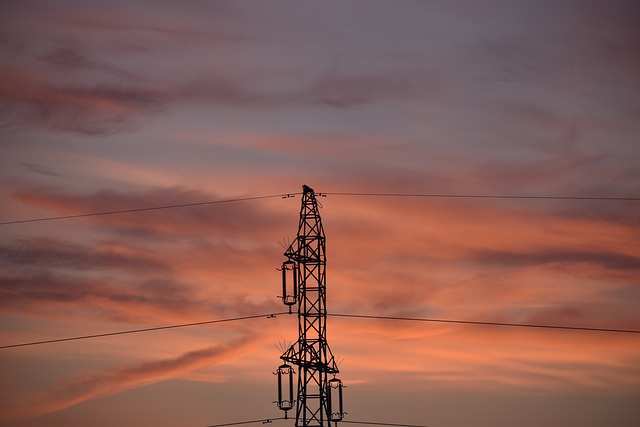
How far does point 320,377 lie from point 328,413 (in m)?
2.43

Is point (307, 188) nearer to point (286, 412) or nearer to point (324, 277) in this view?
point (324, 277)

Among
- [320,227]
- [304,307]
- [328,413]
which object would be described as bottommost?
[328,413]

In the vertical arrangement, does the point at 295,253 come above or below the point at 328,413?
above

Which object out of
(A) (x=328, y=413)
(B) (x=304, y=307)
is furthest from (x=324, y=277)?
(A) (x=328, y=413)

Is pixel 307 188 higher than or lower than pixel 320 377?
higher

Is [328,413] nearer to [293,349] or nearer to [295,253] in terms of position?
[293,349]

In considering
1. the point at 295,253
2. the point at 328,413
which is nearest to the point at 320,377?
the point at 328,413

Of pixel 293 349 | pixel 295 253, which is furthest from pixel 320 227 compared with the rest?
pixel 293 349

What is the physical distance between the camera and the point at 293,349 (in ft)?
267

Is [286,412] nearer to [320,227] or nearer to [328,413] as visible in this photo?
[328,413]

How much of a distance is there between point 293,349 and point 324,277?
5.16 metres

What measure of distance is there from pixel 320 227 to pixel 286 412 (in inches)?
484

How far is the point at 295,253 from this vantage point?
82250mm

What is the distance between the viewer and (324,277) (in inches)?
3196
